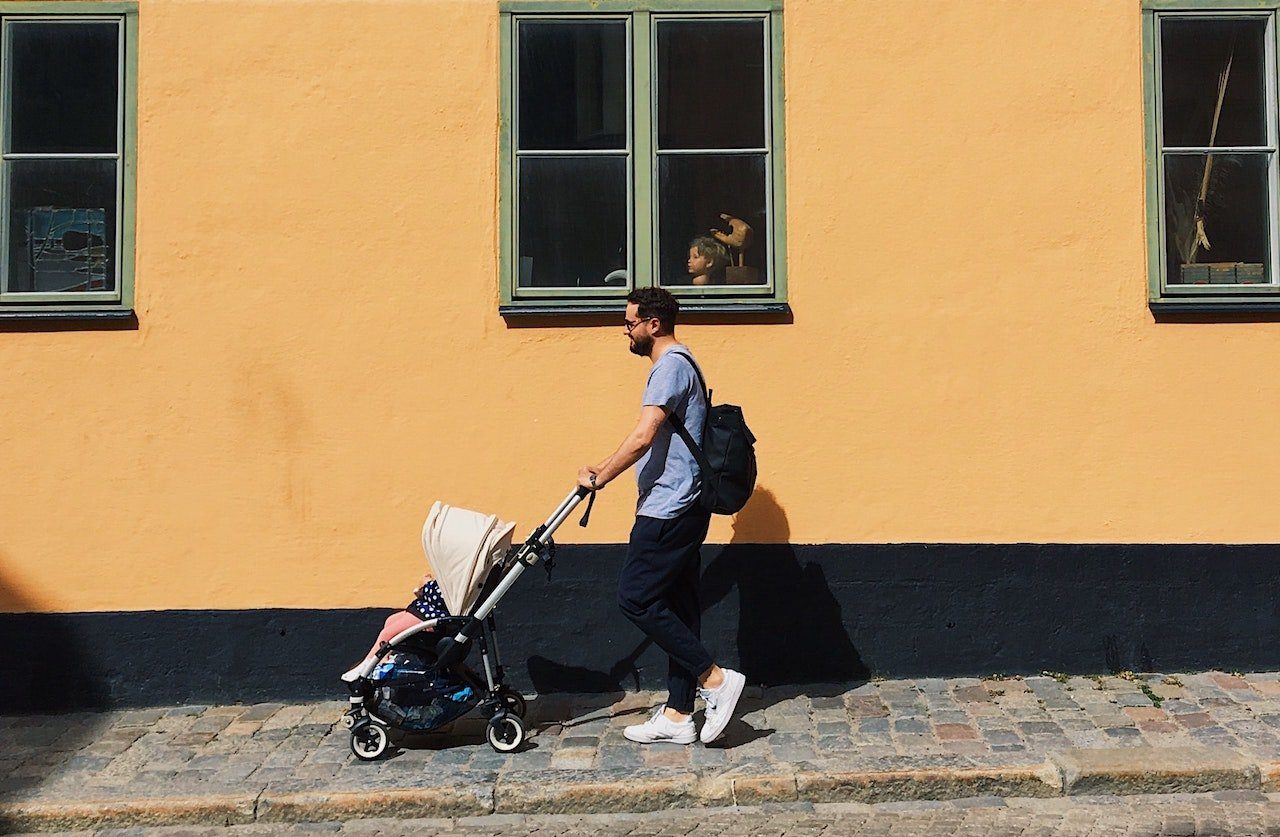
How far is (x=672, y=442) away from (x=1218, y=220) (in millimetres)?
3319

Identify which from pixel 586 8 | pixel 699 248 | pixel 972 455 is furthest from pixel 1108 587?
pixel 586 8

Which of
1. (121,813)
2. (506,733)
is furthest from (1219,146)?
(121,813)

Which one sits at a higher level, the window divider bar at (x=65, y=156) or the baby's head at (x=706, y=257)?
the window divider bar at (x=65, y=156)

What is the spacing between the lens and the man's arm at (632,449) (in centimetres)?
554

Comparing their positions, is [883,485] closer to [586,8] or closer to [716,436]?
[716,436]

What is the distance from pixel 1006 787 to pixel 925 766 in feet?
1.09

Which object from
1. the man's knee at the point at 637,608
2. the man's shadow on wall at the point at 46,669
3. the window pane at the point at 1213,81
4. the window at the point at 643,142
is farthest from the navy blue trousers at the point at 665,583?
the window pane at the point at 1213,81

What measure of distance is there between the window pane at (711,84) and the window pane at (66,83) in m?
2.87

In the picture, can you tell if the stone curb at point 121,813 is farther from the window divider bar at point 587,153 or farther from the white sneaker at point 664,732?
the window divider bar at point 587,153

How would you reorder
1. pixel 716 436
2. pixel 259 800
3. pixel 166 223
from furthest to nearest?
pixel 166 223
pixel 716 436
pixel 259 800

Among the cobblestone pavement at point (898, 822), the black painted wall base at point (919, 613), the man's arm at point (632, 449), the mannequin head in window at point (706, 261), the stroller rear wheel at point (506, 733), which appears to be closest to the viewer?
the cobblestone pavement at point (898, 822)

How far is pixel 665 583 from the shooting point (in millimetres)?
5680

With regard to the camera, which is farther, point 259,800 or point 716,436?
point 716,436

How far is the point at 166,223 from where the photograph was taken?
21.5 ft
